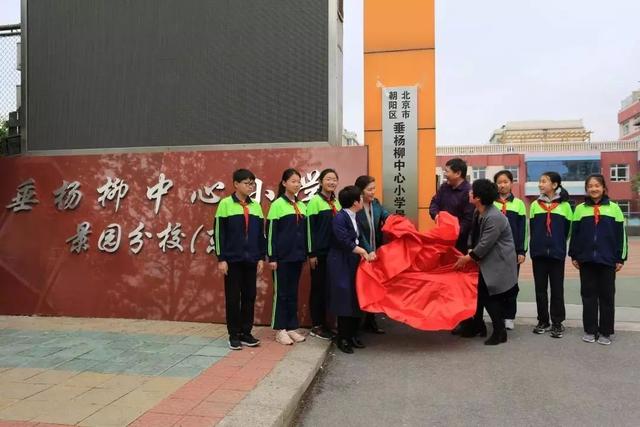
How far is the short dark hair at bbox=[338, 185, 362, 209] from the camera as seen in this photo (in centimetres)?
456

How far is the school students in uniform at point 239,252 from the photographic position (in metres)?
4.50

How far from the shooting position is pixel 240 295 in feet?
15.3

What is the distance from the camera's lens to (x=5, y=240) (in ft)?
19.8

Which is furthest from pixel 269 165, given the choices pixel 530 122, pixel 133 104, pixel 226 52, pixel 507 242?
pixel 530 122

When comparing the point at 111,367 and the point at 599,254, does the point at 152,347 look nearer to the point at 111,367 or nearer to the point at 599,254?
the point at 111,367

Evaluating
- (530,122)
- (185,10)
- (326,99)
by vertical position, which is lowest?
(326,99)

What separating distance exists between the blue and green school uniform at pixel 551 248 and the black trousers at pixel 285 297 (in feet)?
8.02

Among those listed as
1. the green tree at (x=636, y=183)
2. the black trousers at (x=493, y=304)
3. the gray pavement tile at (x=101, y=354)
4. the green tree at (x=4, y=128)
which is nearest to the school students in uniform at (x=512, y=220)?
the black trousers at (x=493, y=304)

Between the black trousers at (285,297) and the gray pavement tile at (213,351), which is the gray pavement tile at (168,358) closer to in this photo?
the gray pavement tile at (213,351)

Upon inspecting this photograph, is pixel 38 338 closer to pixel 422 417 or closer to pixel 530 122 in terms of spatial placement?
pixel 422 417

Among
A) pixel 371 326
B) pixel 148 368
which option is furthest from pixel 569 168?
pixel 148 368

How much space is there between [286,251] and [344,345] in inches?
40.0

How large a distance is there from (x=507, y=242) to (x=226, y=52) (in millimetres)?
3586

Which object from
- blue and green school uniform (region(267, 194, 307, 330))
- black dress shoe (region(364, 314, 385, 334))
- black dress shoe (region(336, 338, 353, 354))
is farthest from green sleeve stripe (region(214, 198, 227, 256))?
black dress shoe (region(364, 314, 385, 334))
